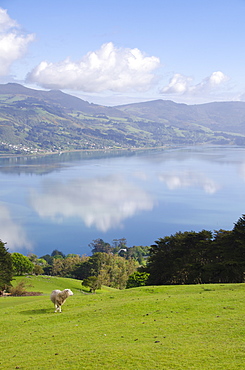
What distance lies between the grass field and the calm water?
48886 millimetres

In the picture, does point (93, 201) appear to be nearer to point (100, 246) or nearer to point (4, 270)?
point (100, 246)

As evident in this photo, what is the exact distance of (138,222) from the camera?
7738cm

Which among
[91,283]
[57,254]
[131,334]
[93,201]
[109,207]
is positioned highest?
[131,334]

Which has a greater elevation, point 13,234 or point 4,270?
point 4,270

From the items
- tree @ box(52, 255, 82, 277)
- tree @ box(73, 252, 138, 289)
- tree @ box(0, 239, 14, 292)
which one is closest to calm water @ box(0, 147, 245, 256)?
tree @ box(52, 255, 82, 277)

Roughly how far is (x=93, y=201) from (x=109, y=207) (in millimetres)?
6878

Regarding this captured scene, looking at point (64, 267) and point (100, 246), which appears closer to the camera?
point (64, 267)

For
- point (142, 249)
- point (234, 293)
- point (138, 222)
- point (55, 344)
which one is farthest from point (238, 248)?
point (138, 222)

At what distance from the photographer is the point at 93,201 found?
301 feet

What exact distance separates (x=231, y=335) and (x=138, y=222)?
68580 mm

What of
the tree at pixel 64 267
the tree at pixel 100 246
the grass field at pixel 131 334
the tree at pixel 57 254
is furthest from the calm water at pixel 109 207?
the grass field at pixel 131 334

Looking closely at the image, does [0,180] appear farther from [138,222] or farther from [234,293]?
[234,293]

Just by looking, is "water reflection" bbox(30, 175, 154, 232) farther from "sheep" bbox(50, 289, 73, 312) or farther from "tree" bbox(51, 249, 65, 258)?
"sheep" bbox(50, 289, 73, 312)

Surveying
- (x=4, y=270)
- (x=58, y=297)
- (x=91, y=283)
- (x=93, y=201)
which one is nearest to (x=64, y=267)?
(x=91, y=283)
